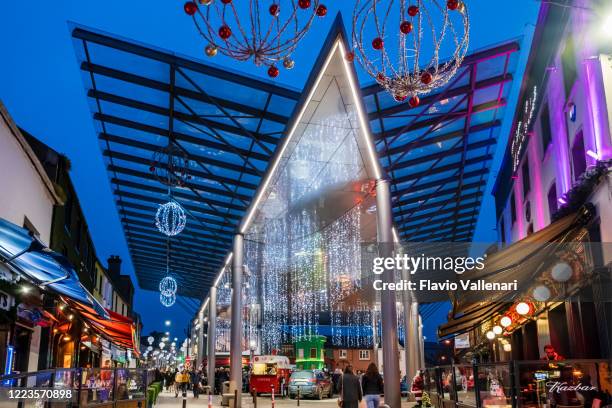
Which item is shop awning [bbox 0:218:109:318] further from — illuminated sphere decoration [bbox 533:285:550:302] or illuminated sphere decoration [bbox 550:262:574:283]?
illuminated sphere decoration [bbox 533:285:550:302]

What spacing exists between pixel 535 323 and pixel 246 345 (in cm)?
3597

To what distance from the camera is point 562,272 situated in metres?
13.2

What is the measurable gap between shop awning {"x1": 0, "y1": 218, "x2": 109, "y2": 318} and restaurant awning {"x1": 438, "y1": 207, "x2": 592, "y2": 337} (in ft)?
24.2

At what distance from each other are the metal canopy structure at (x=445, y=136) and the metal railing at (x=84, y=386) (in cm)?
1001

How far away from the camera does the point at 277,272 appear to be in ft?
120

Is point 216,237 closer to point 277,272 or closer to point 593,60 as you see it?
point 277,272

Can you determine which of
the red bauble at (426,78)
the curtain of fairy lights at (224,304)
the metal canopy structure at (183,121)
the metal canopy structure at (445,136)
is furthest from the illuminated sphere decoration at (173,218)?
the red bauble at (426,78)

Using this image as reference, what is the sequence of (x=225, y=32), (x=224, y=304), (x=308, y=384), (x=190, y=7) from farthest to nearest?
(x=224, y=304) → (x=308, y=384) → (x=190, y=7) → (x=225, y=32)

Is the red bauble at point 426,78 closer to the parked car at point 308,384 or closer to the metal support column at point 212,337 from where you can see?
the parked car at point 308,384

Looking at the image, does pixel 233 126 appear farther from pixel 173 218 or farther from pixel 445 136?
pixel 445 136

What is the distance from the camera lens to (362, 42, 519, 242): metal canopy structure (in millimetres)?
18344

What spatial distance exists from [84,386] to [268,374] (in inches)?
984

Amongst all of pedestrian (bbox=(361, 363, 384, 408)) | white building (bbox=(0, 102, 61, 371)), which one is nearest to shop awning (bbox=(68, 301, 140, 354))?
white building (bbox=(0, 102, 61, 371))

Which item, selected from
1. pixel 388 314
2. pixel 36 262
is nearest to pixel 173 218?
pixel 388 314
